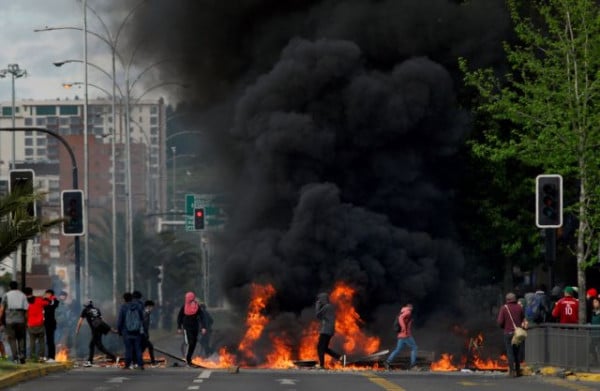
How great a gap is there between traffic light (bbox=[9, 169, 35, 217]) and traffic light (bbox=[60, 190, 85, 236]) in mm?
5720

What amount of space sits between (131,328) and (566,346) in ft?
31.5

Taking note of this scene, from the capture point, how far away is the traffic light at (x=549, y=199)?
106ft

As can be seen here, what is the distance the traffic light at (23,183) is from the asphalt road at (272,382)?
3.85 m

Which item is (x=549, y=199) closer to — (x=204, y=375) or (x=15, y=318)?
(x=204, y=375)

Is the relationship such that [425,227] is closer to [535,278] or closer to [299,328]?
[299,328]

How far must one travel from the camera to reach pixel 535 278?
69562mm

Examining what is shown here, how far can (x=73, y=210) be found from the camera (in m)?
42.4

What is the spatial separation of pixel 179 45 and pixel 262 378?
1252 inches

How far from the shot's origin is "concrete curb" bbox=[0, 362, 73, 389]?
26.3 m

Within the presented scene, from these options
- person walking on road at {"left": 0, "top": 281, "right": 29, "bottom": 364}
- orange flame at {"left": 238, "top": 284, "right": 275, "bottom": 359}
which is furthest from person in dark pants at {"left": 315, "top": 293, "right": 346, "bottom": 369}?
orange flame at {"left": 238, "top": 284, "right": 275, "bottom": 359}

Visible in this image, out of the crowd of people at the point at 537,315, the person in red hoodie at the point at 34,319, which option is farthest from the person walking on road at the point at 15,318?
the crowd of people at the point at 537,315

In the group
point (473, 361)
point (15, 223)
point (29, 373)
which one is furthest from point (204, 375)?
point (473, 361)

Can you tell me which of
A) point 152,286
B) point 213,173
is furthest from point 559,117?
point 152,286

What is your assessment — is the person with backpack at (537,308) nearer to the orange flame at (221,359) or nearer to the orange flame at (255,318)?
the orange flame at (221,359)
